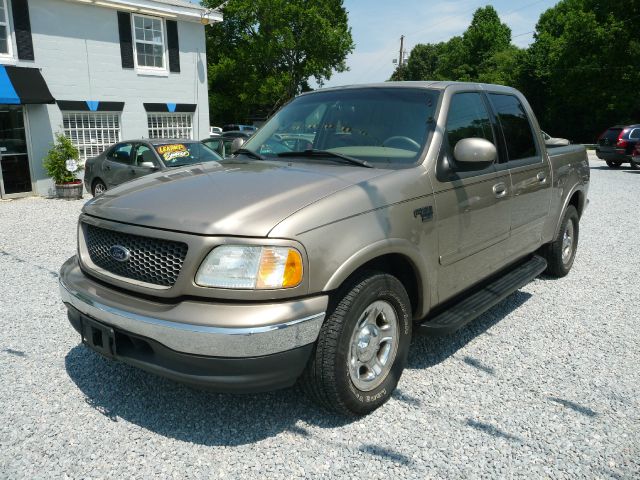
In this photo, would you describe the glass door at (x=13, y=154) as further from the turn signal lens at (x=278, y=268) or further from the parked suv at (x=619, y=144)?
the parked suv at (x=619, y=144)

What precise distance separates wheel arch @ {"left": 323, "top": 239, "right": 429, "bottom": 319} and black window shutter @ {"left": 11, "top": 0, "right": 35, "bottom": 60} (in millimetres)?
13642

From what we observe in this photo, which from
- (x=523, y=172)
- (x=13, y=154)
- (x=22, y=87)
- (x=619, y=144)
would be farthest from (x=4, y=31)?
(x=619, y=144)

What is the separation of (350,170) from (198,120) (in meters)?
15.2

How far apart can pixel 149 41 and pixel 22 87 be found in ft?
14.1

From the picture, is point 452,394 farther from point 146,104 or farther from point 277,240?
point 146,104

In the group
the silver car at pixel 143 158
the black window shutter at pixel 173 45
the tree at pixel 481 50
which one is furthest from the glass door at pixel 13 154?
the tree at pixel 481 50

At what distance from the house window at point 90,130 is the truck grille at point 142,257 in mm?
12753

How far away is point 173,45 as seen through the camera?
52.7 feet

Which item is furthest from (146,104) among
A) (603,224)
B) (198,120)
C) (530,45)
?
(530,45)

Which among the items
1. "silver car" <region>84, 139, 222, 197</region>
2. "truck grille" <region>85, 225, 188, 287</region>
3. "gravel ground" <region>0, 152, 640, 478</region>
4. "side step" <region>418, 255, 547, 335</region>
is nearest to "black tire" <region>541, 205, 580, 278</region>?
"side step" <region>418, 255, 547, 335</region>

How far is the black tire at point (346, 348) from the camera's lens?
8.84 ft

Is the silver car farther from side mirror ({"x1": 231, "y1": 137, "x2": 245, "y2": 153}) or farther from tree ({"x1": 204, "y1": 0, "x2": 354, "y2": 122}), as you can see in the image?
tree ({"x1": 204, "y1": 0, "x2": 354, "y2": 122})

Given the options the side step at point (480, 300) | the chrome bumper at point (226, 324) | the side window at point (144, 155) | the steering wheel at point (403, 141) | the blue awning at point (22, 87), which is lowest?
the side step at point (480, 300)

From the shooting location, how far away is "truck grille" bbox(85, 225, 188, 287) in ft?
8.45
